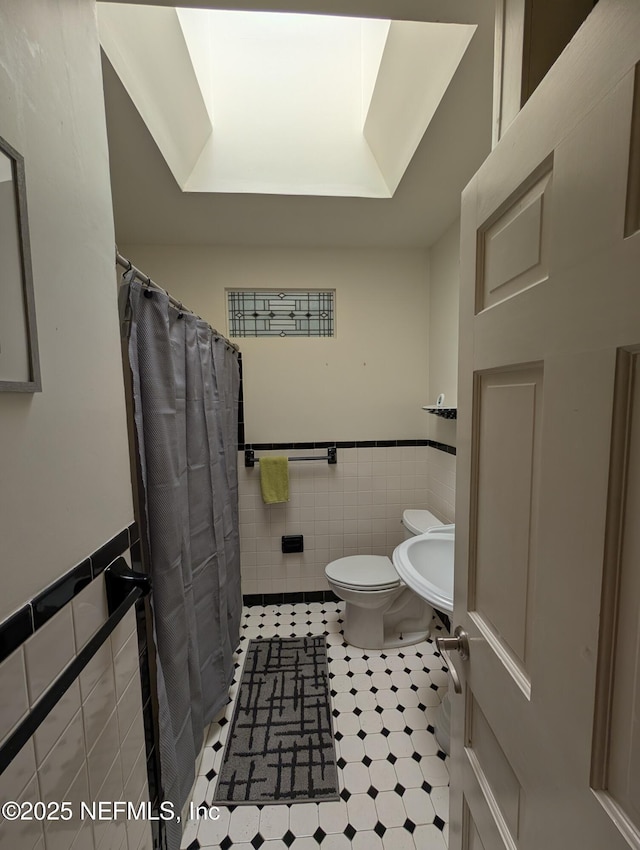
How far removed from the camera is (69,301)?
0.63 m

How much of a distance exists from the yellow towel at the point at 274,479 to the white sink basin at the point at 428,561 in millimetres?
910

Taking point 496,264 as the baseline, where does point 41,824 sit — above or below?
below

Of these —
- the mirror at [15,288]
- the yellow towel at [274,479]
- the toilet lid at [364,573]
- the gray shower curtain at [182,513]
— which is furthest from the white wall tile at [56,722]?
the yellow towel at [274,479]

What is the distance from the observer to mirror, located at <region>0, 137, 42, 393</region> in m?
0.48

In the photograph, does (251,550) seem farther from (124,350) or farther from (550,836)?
(550,836)

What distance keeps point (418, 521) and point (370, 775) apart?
1136 mm

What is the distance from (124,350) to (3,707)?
783 millimetres

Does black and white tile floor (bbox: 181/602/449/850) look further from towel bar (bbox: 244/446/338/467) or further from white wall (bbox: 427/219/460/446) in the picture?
white wall (bbox: 427/219/460/446)

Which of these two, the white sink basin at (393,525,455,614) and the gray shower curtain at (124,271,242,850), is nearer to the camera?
the gray shower curtain at (124,271,242,850)

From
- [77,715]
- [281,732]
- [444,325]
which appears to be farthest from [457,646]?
[444,325]

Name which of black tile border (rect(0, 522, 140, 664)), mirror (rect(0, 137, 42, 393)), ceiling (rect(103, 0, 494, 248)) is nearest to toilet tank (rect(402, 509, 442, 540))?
black tile border (rect(0, 522, 140, 664))

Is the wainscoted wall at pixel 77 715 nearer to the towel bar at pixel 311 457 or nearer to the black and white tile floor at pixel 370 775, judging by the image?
the black and white tile floor at pixel 370 775

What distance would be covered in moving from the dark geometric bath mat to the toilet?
10.1 inches

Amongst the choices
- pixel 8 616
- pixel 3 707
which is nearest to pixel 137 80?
pixel 8 616
